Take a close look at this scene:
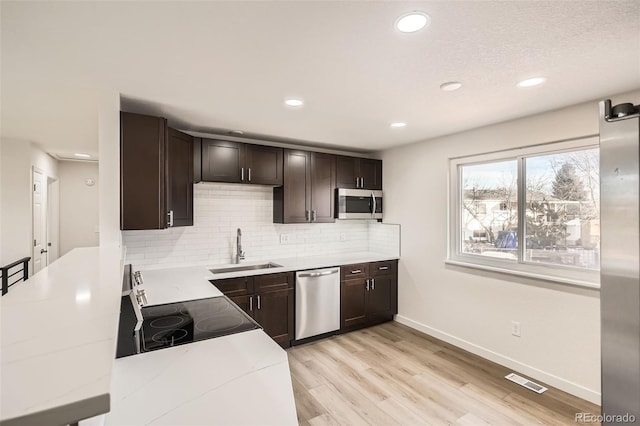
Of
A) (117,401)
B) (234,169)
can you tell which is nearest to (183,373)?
(117,401)

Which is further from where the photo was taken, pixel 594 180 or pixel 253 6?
pixel 594 180

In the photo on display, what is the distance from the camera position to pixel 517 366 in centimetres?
304

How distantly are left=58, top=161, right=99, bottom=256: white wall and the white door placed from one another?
1100 mm

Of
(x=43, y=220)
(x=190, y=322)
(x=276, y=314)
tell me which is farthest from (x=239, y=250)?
(x=43, y=220)

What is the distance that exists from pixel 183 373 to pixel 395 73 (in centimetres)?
197

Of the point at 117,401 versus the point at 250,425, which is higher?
the point at 117,401

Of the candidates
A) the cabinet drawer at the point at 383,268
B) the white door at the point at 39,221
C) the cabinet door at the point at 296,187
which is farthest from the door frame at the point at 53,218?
the cabinet drawer at the point at 383,268

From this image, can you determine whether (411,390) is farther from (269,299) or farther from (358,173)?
(358,173)

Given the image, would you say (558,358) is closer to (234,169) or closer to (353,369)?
(353,369)

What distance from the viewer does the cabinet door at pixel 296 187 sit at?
3.88m

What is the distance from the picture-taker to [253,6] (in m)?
1.36

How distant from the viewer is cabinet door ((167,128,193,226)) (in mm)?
2887

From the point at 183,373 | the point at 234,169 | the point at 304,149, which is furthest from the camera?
the point at 304,149

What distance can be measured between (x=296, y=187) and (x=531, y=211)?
2.50 meters
